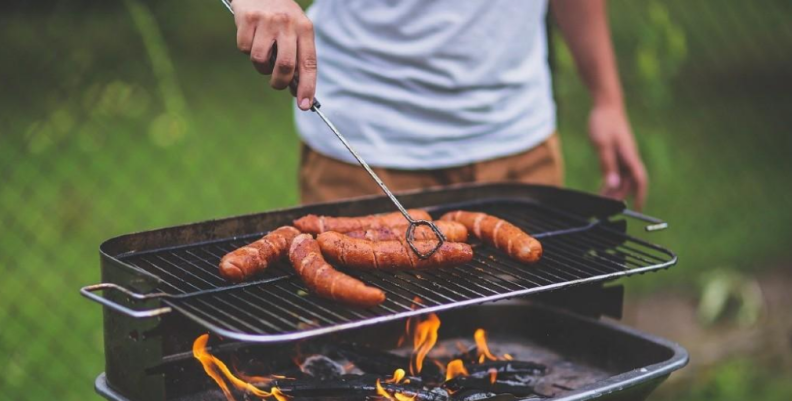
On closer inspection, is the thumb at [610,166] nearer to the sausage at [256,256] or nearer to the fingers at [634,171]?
the fingers at [634,171]

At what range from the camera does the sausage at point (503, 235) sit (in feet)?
8.16

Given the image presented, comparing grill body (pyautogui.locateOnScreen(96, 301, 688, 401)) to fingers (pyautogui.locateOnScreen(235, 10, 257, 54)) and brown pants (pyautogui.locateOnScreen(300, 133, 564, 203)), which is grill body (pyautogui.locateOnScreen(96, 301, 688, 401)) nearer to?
brown pants (pyautogui.locateOnScreen(300, 133, 564, 203))

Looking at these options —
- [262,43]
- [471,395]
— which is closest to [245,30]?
[262,43]

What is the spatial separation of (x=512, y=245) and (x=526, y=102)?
38.3 inches

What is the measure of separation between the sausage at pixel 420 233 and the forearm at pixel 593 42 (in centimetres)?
134

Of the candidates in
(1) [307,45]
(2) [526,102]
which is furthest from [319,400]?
(2) [526,102]

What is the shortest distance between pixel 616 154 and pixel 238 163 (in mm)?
4625

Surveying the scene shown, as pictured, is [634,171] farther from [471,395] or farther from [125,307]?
[125,307]

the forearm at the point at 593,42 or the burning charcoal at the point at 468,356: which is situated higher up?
the forearm at the point at 593,42

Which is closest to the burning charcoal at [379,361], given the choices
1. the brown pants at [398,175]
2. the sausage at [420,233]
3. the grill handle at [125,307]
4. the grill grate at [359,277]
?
the grill grate at [359,277]

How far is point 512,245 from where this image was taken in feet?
8.25

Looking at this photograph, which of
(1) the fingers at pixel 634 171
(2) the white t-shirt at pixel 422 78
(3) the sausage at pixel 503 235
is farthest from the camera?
(1) the fingers at pixel 634 171

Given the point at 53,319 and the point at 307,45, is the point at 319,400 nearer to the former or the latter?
the point at 307,45

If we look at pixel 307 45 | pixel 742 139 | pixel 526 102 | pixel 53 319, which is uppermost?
pixel 307 45
